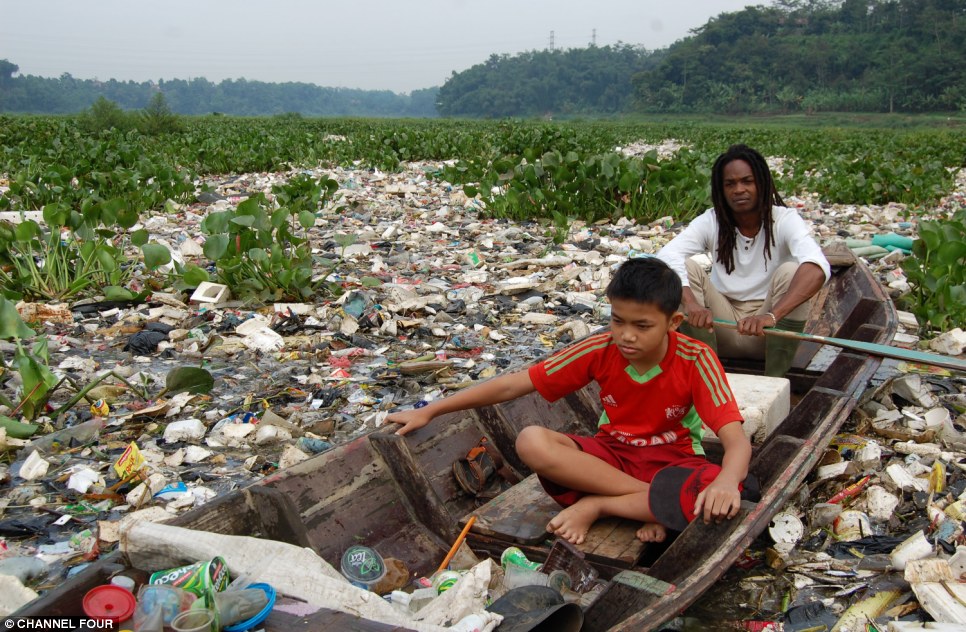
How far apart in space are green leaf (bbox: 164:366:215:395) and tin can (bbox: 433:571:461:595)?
7.87ft

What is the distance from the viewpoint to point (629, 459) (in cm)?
298

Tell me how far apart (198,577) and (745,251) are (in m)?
3.23

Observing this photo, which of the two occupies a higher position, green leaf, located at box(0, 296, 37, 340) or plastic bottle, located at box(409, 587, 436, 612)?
green leaf, located at box(0, 296, 37, 340)

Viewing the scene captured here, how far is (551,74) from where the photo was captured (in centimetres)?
10006

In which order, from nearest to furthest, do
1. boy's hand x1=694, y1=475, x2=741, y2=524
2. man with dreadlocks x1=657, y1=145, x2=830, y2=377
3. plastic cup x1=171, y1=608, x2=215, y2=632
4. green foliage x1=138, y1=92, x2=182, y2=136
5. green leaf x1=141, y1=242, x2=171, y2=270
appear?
plastic cup x1=171, y1=608, x2=215, y2=632, boy's hand x1=694, y1=475, x2=741, y2=524, man with dreadlocks x1=657, y1=145, x2=830, y2=377, green leaf x1=141, y1=242, x2=171, y2=270, green foliage x1=138, y1=92, x2=182, y2=136

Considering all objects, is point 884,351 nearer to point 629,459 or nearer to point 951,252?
point 629,459

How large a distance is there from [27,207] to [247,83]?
148 meters

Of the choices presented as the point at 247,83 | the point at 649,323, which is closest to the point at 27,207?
the point at 649,323

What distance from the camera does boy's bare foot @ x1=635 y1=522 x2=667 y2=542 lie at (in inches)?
110

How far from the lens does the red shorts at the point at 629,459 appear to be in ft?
9.64

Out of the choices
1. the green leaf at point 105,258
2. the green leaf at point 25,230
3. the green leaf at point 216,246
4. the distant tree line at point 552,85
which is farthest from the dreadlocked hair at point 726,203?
the distant tree line at point 552,85

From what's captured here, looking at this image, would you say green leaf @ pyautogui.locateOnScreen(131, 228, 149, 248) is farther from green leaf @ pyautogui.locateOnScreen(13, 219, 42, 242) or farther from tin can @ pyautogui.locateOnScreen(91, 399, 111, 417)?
tin can @ pyautogui.locateOnScreen(91, 399, 111, 417)

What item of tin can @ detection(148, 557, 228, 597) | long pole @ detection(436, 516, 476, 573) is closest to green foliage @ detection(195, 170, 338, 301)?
long pole @ detection(436, 516, 476, 573)

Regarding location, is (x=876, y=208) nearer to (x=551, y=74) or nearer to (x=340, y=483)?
(x=340, y=483)
